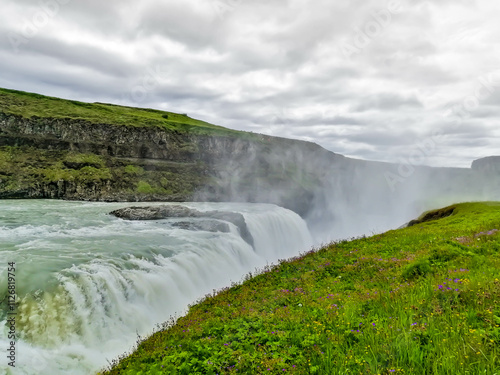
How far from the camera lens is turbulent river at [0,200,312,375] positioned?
11086mm

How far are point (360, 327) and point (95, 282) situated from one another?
547 inches

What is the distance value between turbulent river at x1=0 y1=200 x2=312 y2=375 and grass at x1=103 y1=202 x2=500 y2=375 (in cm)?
481

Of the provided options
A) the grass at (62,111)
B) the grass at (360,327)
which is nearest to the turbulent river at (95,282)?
the grass at (360,327)

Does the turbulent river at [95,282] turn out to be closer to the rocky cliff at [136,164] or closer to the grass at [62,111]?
the rocky cliff at [136,164]

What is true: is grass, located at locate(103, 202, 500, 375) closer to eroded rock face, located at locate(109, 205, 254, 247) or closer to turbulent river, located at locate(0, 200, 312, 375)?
turbulent river, located at locate(0, 200, 312, 375)

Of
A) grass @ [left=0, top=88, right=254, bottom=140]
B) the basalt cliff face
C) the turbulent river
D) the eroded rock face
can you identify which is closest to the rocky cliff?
the basalt cliff face

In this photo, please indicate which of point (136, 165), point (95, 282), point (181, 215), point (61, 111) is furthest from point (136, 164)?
point (95, 282)

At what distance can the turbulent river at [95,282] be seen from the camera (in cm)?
1109

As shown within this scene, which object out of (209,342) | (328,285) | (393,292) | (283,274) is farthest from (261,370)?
(283,274)

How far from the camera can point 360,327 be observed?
5.69 m

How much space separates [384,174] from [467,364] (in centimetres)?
21387

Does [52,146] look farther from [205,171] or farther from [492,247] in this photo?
[492,247]

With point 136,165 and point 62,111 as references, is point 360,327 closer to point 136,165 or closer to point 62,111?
point 136,165

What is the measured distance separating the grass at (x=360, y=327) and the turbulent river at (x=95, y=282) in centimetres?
481
